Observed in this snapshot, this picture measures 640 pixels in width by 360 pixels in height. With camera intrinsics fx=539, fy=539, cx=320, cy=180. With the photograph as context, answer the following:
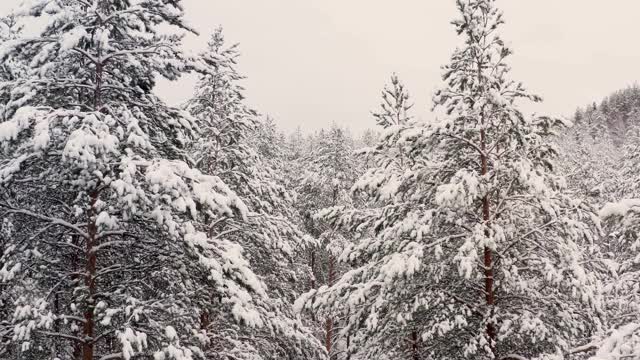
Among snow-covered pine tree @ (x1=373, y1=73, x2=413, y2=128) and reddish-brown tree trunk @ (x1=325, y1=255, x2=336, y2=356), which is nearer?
snow-covered pine tree @ (x1=373, y1=73, x2=413, y2=128)

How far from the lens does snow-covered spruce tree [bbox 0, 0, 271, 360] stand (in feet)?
23.2

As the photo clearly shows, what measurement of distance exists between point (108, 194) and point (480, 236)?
590 centimetres

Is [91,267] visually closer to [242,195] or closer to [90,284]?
[90,284]

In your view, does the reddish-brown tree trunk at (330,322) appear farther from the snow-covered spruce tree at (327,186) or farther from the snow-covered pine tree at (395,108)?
the snow-covered pine tree at (395,108)

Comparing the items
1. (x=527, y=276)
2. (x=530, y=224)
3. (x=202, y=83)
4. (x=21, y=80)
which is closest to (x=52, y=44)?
(x=21, y=80)

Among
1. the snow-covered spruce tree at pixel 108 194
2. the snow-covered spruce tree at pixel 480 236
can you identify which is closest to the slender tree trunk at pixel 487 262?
the snow-covered spruce tree at pixel 480 236

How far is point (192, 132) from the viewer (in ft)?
28.9

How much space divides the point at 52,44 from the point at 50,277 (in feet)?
11.5

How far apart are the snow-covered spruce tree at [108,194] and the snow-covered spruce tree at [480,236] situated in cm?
266

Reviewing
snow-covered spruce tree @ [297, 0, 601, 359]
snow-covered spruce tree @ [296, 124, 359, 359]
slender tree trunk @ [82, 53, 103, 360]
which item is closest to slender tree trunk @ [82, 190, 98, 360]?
slender tree trunk @ [82, 53, 103, 360]

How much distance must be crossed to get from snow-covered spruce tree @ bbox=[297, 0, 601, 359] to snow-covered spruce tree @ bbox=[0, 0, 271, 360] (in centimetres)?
266

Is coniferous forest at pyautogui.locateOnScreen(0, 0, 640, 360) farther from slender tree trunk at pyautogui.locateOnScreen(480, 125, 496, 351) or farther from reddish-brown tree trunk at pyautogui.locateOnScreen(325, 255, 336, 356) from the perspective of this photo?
reddish-brown tree trunk at pyautogui.locateOnScreen(325, 255, 336, 356)

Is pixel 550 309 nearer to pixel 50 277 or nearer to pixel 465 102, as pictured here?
pixel 465 102

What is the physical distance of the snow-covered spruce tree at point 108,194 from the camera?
23.2 ft
